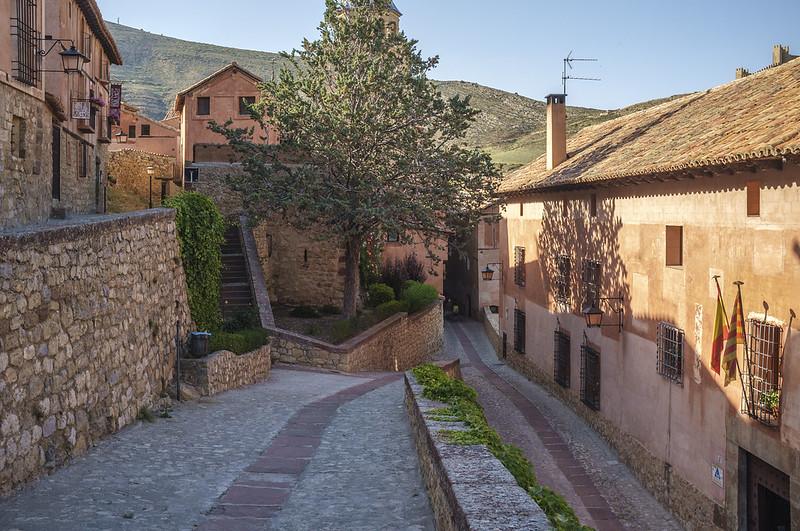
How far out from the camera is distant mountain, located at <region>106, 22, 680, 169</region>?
2650 inches

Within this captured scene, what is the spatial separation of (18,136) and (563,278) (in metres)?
13.2

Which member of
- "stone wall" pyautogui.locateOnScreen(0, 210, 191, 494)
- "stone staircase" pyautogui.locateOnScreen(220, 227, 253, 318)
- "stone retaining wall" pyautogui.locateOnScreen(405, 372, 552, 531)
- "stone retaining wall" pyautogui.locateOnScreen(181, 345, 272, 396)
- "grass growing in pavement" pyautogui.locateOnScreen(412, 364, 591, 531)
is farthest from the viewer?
"stone staircase" pyautogui.locateOnScreen(220, 227, 253, 318)

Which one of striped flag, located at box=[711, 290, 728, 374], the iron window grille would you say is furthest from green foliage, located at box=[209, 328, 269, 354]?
the iron window grille

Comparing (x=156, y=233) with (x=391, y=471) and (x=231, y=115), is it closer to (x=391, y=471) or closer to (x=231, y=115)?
(x=391, y=471)

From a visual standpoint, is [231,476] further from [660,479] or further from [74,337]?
[660,479]

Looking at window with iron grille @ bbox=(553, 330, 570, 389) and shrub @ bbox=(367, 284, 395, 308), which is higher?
shrub @ bbox=(367, 284, 395, 308)

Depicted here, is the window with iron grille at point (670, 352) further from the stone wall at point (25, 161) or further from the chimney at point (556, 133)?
the stone wall at point (25, 161)

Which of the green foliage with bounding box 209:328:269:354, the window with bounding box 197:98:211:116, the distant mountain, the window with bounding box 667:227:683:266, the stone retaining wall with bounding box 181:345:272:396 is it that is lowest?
the stone retaining wall with bounding box 181:345:272:396

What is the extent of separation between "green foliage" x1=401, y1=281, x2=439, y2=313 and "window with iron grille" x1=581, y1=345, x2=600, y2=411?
11.4 metres

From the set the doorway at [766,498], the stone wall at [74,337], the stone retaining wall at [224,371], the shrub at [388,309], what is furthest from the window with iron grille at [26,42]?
the doorway at [766,498]

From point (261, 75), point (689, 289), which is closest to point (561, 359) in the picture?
point (689, 289)

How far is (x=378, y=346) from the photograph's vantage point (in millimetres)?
25656

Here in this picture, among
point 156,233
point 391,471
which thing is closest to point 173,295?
point 156,233

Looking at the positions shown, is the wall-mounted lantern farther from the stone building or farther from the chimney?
the chimney
